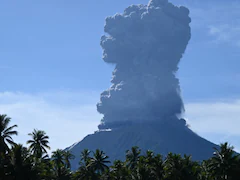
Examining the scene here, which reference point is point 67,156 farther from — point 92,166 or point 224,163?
point 224,163

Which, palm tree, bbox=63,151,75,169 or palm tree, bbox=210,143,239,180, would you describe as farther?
palm tree, bbox=63,151,75,169

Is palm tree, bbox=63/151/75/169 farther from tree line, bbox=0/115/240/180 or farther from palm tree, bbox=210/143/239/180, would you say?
palm tree, bbox=210/143/239/180

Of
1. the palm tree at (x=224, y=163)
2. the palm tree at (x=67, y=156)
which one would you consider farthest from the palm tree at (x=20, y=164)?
the palm tree at (x=67, y=156)

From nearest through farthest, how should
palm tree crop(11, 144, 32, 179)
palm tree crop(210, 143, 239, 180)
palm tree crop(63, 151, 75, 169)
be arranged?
palm tree crop(11, 144, 32, 179)
palm tree crop(210, 143, 239, 180)
palm tree crop(63, 151, 75, 169)

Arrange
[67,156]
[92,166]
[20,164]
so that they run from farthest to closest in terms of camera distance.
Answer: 1. [67,156]
2. [92,166]
3. [20,164]

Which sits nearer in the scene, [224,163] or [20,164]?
[20,164]

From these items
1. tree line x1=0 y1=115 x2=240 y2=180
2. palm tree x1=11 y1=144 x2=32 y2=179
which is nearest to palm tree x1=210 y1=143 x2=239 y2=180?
tree line x1=0 y1=115 x2=240 y2=180

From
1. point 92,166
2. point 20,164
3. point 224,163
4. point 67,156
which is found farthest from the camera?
point 67,156

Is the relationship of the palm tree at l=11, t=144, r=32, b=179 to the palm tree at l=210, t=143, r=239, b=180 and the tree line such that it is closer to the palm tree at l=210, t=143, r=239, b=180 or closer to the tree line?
the tree line

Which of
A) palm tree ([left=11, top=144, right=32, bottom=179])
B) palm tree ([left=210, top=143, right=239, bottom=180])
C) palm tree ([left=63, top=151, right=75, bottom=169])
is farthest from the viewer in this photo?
palm tree ([left=63, top=151, right=75, bottom=169])

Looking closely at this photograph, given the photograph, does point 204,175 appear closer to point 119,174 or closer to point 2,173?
point 119,174

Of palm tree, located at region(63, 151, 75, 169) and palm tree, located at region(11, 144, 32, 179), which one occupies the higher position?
palm tree, located at region(63, 151, 75, 169)

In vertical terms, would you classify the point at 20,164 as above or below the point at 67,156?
below

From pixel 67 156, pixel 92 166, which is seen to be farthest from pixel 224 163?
pixel 67 156
